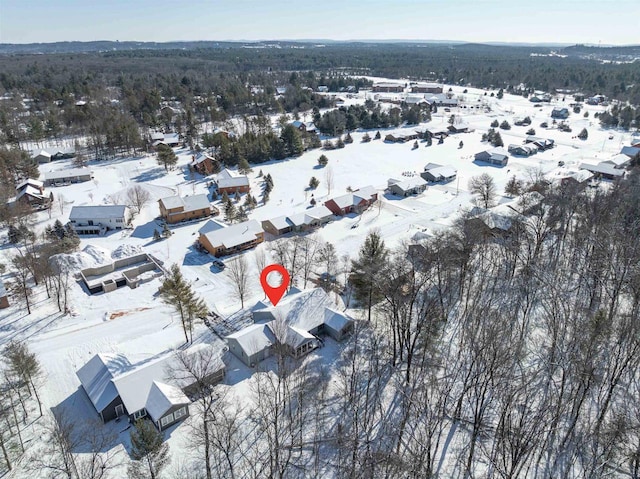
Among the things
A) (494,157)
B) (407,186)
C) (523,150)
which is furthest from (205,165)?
(523,150)

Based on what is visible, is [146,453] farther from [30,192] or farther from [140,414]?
[30,192]

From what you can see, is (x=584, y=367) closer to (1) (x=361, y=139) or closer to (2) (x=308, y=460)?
(2) (x=308, y=460)

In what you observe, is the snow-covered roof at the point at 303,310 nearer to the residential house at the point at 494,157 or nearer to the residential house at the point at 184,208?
the residential house at the point at 184,208

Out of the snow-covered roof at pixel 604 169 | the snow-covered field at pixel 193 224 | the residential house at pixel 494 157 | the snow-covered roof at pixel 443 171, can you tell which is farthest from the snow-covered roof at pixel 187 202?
the snow-covered roof at pixel 604 169

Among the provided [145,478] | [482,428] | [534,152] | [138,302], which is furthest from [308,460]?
[534,152]

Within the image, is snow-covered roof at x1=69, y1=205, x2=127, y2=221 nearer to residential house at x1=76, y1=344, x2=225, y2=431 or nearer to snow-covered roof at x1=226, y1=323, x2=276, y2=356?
residential house at x1=76, y1=344, x2=225, y2=431

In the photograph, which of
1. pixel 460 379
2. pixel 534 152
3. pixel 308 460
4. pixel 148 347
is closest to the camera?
pixel 308 460
